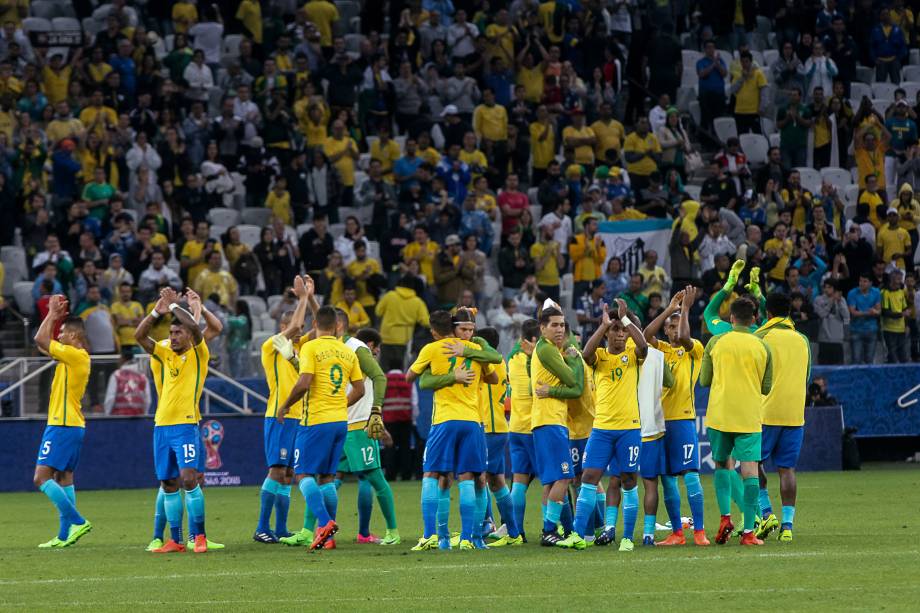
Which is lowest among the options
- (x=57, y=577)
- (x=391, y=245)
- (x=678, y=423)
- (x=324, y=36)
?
(x=57, y=577)

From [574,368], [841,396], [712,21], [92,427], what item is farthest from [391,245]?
[574,368]

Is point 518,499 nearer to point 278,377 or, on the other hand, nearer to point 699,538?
point 699,538

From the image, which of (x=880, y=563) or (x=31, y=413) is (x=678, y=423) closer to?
(x=880, y=563)

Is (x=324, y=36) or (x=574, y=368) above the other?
(x=324, y=36)

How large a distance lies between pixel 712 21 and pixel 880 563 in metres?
25.1

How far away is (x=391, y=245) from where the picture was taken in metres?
29.1

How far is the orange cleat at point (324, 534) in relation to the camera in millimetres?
15430

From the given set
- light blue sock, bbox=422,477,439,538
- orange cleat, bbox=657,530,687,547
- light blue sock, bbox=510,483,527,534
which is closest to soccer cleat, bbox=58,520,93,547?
light blue sock, bbox=422,477,439,538

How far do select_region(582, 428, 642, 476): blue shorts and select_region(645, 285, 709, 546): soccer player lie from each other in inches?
23.9

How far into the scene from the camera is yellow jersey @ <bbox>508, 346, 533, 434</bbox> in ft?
53.3

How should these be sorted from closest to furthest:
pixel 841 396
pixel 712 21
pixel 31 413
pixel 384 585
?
1. pixel 384 585
2. pixel 31 413
3. pixel 841 396
4. pixel 712 21

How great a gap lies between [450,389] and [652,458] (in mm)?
2060

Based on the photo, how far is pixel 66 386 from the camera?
55.0 ft

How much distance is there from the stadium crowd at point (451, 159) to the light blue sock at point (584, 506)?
11424mm
